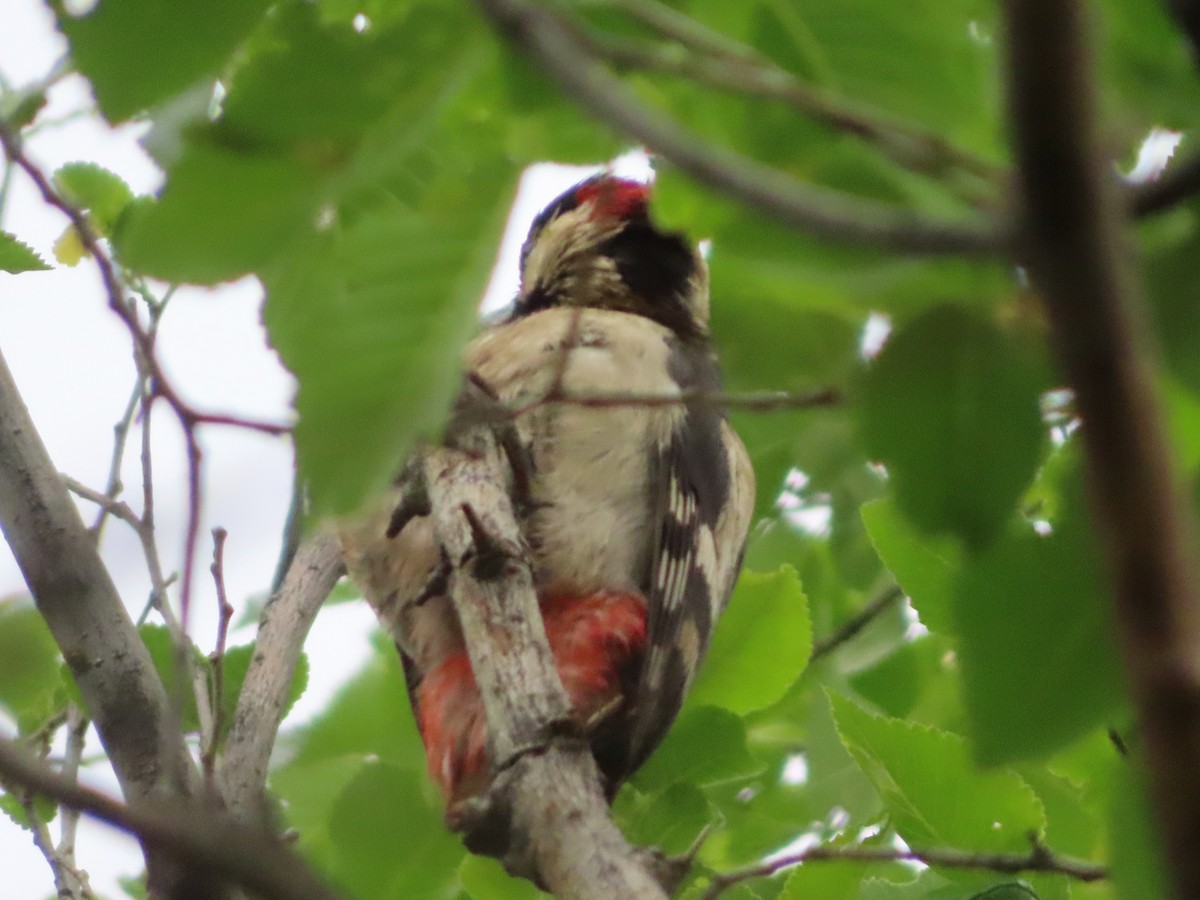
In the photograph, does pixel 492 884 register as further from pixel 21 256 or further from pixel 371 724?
pixel 21 256

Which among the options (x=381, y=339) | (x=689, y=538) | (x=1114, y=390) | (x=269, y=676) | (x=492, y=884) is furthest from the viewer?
(x=689, y=538)

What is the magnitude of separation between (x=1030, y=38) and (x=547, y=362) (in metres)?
2.88

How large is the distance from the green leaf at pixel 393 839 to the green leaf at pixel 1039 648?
1.77 m

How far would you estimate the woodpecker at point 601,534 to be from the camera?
3.21 meters

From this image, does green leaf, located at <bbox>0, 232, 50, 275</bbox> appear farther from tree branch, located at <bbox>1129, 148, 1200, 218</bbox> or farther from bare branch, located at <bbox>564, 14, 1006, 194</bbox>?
tree branch, located at <bbox>1129, 148, 1200, 218</bbox>

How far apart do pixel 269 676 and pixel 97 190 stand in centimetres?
105

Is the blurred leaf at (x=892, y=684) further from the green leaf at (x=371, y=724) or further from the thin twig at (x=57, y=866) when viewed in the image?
the thin twig at (x=57, y=866)

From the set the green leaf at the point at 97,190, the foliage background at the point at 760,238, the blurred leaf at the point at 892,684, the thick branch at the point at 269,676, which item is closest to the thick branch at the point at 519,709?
the thick branch at the point at 269,676

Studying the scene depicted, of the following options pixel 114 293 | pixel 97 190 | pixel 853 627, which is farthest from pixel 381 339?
pixel 853 627

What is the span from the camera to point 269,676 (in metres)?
2.64

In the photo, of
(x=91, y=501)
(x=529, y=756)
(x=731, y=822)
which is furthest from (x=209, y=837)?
(x=731, y=822)

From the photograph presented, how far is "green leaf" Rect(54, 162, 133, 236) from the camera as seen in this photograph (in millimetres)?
2920

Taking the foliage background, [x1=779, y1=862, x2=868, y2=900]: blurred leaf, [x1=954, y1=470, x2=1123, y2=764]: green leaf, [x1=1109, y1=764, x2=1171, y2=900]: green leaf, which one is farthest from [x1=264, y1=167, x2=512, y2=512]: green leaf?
[x1=779, y1=862, x2=868, y2=900]: blurred leaf

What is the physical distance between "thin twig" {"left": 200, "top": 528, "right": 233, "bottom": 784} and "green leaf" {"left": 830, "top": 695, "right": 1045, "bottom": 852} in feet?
3.06
